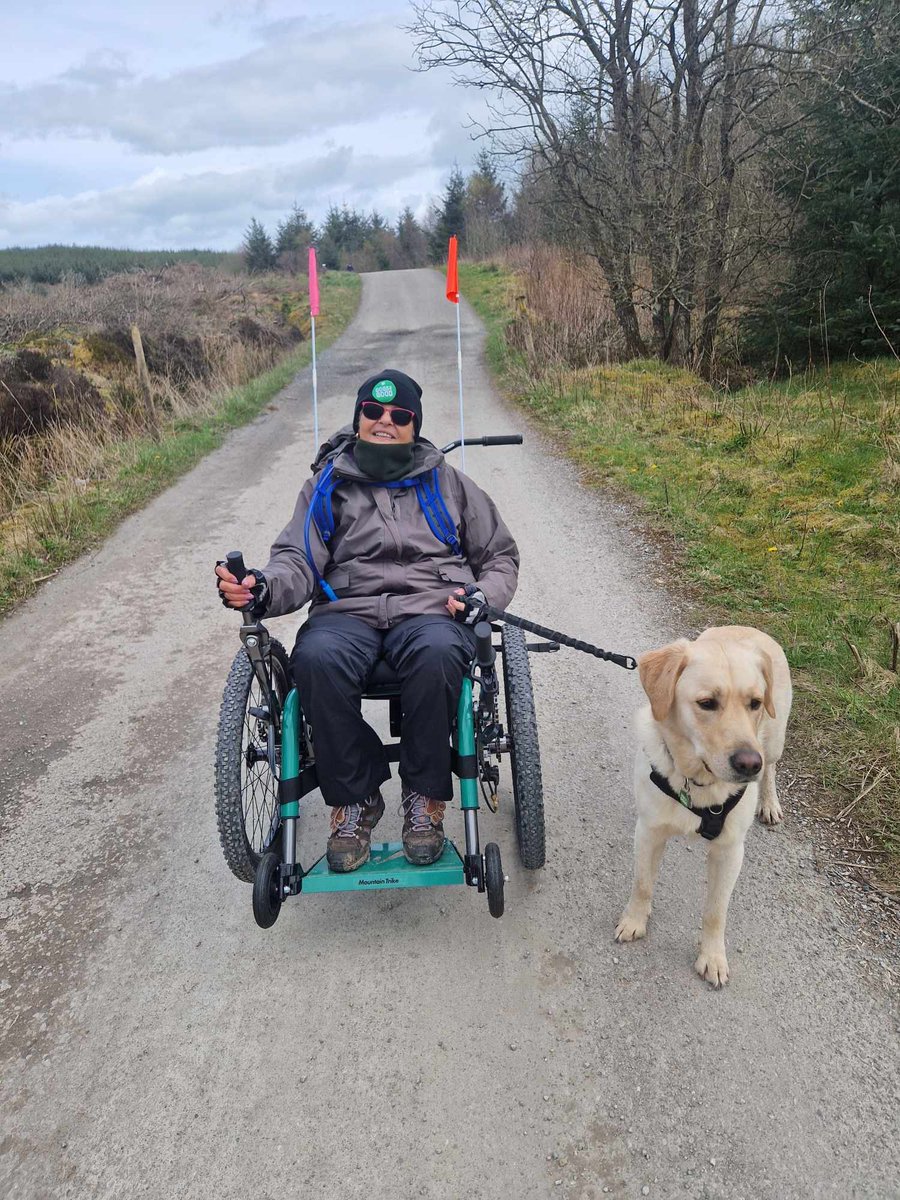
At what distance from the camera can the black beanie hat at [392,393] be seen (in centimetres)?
272

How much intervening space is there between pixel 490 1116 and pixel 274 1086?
58 centimetres

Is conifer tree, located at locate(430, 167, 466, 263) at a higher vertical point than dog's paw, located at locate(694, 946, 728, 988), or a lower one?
higher

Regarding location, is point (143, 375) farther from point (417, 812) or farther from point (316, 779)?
point (417, 812)

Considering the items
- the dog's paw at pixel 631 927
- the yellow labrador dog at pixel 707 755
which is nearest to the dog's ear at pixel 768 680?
the yellow labrador dog at pixel 707 755

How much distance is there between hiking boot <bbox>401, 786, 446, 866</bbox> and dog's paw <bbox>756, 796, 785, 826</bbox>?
1277 millimetres

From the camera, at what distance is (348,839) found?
2.26m

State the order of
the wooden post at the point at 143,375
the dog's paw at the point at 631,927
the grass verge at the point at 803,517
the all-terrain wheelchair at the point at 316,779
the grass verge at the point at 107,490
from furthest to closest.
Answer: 1. the wooden post at the point at 143,375
2. the grass verge at the point at 107,490
3. the grass verge at the point at 803,517
4. the dog's paw at the point at 631,927
5. the all-terrain wheelchair at the point at 316,779

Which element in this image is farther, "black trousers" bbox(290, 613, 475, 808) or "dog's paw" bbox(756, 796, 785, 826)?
"dog's paw" bbox(756, 796, 785, 826)

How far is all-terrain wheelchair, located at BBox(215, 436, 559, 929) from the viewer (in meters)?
2.15

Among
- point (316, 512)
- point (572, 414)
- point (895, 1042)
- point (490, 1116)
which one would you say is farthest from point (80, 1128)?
point (572, 414)

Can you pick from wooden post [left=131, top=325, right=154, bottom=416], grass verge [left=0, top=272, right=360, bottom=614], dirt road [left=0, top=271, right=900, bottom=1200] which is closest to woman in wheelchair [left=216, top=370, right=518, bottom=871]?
dirt road [left=0, top=271, right=900, bottom=1200]

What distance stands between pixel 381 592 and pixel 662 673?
110 cm

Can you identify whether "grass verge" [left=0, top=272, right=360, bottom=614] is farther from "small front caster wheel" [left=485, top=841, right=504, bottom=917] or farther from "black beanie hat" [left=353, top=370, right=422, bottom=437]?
"small front caster wheel" [left=485, top=841, right=504, bottom=917]

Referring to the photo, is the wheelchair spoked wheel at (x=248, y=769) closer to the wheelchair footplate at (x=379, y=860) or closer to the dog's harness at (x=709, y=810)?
the wheelchair footplate at (x=379, y=860)
